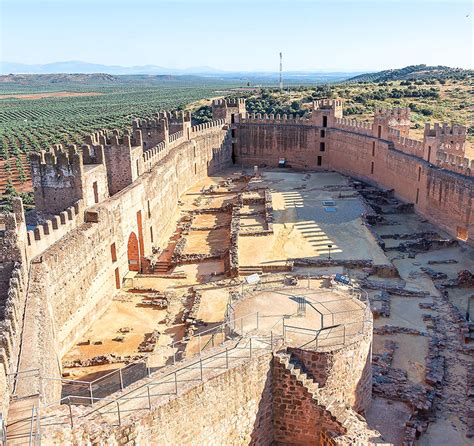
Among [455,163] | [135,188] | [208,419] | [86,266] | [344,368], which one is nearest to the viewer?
[208,419]

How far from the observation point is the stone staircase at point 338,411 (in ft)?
43.1

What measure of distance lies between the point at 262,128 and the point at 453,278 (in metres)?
30.0

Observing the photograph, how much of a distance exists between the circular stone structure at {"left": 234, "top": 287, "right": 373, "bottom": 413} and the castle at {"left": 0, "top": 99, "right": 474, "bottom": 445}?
1.59 meters

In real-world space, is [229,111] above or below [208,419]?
above

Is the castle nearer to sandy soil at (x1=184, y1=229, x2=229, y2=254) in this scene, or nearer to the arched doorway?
the arched doorway

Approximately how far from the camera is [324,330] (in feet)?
51.9

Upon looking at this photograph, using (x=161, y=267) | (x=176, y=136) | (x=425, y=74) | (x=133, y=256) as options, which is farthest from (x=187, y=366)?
(x=425, y=74)

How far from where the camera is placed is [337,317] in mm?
16516

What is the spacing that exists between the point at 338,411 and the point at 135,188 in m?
18.3

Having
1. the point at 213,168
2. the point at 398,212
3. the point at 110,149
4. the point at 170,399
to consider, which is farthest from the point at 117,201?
the point at 213,168

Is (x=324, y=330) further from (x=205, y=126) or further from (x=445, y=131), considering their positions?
(x=205, y=126)

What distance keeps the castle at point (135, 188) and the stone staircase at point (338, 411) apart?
895 mm

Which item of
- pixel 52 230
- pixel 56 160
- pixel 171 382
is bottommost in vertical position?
pixel 171 382

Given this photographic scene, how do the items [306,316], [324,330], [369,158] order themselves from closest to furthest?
[324,330] → [306,316] → [369,158]
